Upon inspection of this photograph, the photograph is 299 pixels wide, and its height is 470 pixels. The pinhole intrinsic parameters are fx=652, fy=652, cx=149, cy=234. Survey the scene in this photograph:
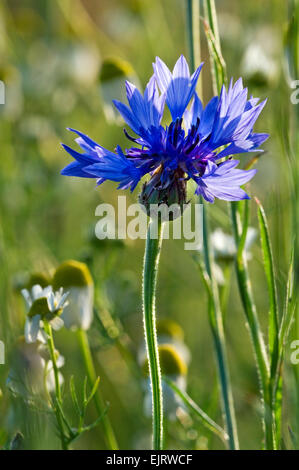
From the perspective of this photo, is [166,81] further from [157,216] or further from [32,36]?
[32,36]

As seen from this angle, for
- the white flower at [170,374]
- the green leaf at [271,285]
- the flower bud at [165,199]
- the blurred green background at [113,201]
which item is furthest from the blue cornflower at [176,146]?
the white flower at [170,374]

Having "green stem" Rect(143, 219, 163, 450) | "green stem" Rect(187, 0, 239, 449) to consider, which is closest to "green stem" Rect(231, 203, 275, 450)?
"green stem" Rect(187, 0, 239, 449)

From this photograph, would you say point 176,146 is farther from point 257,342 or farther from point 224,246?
point 224,246

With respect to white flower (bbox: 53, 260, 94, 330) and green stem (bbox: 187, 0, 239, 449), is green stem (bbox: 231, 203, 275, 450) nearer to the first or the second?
green stem (bbox: 187, 0, 239, 449)

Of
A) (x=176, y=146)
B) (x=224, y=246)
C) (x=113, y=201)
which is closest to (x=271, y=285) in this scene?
(x=176, y=146)

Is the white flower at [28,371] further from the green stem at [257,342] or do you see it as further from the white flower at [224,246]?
the white flower at [224,246]

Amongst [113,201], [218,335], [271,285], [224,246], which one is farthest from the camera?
[113,201]
